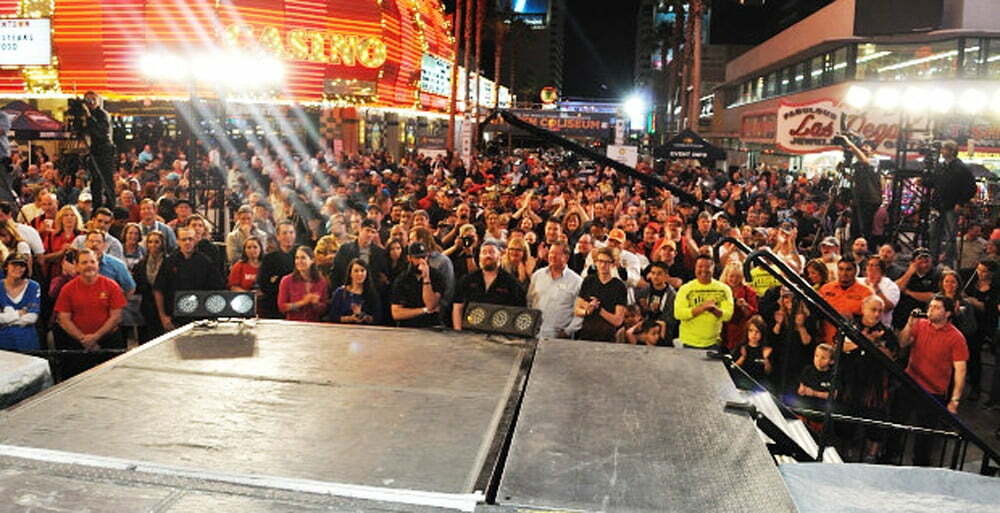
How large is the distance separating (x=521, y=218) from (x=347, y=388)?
32.9 feet

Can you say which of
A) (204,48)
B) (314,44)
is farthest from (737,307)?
(204,48)

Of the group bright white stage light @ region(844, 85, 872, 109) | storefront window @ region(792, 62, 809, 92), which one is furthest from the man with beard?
storefront window @ region(792, 62, 809, 92)

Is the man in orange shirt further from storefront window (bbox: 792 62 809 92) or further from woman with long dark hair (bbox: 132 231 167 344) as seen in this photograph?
storefront window (bbox: 792 62 809 92)

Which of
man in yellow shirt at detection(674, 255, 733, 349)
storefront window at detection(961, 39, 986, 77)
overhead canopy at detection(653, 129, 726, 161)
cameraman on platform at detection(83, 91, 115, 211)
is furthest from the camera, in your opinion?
storefront window at detection(961, 39, 986, 77)

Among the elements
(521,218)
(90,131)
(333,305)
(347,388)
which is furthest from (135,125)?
(347,388)

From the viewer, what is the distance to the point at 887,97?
17.9 metres

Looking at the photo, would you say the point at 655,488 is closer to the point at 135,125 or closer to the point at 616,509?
the point at 616,509

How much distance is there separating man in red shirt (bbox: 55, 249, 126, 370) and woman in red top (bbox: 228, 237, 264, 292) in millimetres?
1454

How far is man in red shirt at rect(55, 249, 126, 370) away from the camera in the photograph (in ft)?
25.2

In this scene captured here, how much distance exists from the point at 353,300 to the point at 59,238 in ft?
14.3

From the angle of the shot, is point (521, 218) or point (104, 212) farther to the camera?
point (521, 218)

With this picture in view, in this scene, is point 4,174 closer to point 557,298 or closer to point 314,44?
point 557,298

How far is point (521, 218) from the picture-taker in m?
13.3

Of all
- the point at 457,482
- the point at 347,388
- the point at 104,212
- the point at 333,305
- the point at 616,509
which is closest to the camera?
the point at 616,509
